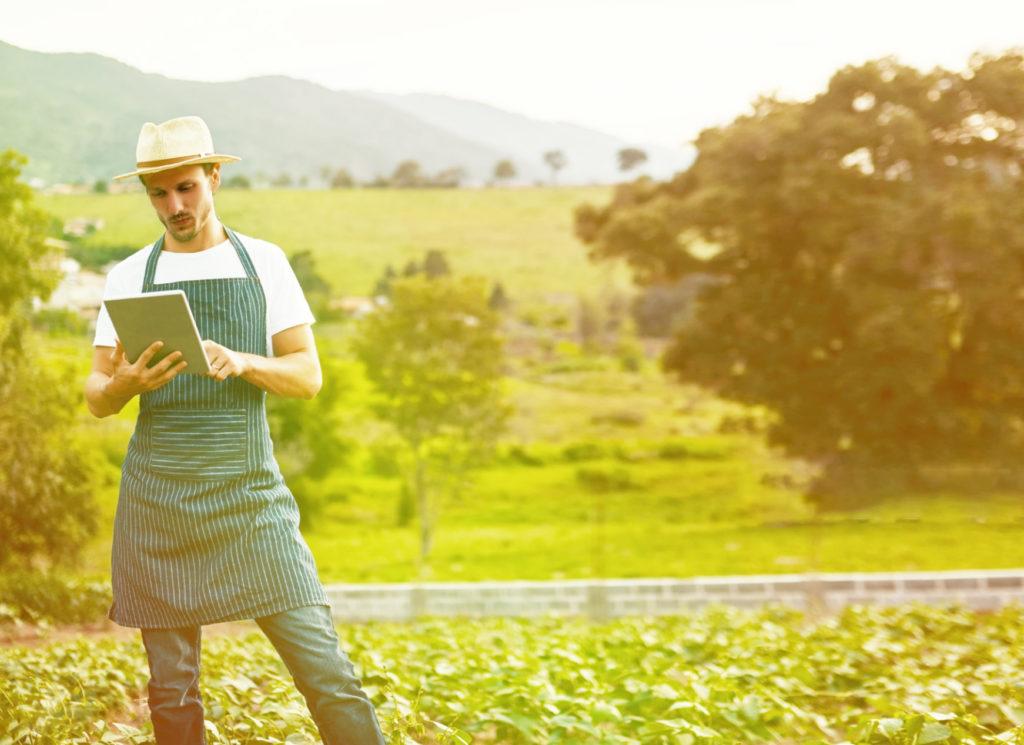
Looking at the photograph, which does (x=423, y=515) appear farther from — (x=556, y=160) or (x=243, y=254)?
(x=243, y=254)

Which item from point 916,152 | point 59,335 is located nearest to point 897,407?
point 916,152

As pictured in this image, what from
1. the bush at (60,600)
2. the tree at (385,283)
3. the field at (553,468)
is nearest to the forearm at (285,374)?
the bush at (60,600)

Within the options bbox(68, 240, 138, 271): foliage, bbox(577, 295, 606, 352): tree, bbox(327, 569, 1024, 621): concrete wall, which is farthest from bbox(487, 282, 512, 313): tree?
bbox(68, 240, 138, 271): foliage

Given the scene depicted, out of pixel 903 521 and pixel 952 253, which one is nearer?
pixel 952 253

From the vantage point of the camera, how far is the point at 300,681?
2379 mm

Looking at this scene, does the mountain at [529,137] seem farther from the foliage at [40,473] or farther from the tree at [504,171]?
the foliage at [40,473]

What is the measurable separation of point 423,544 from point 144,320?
10372 mm

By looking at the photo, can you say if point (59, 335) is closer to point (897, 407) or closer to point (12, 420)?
point (12, 420)

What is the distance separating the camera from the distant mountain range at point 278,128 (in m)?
7.91

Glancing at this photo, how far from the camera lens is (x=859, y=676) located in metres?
4.38

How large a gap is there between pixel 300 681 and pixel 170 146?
41.8 inches

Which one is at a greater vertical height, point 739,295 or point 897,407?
point 739,295

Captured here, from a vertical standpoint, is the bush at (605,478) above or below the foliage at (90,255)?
below

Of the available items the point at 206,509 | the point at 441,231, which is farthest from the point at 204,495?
the point at 441,231
